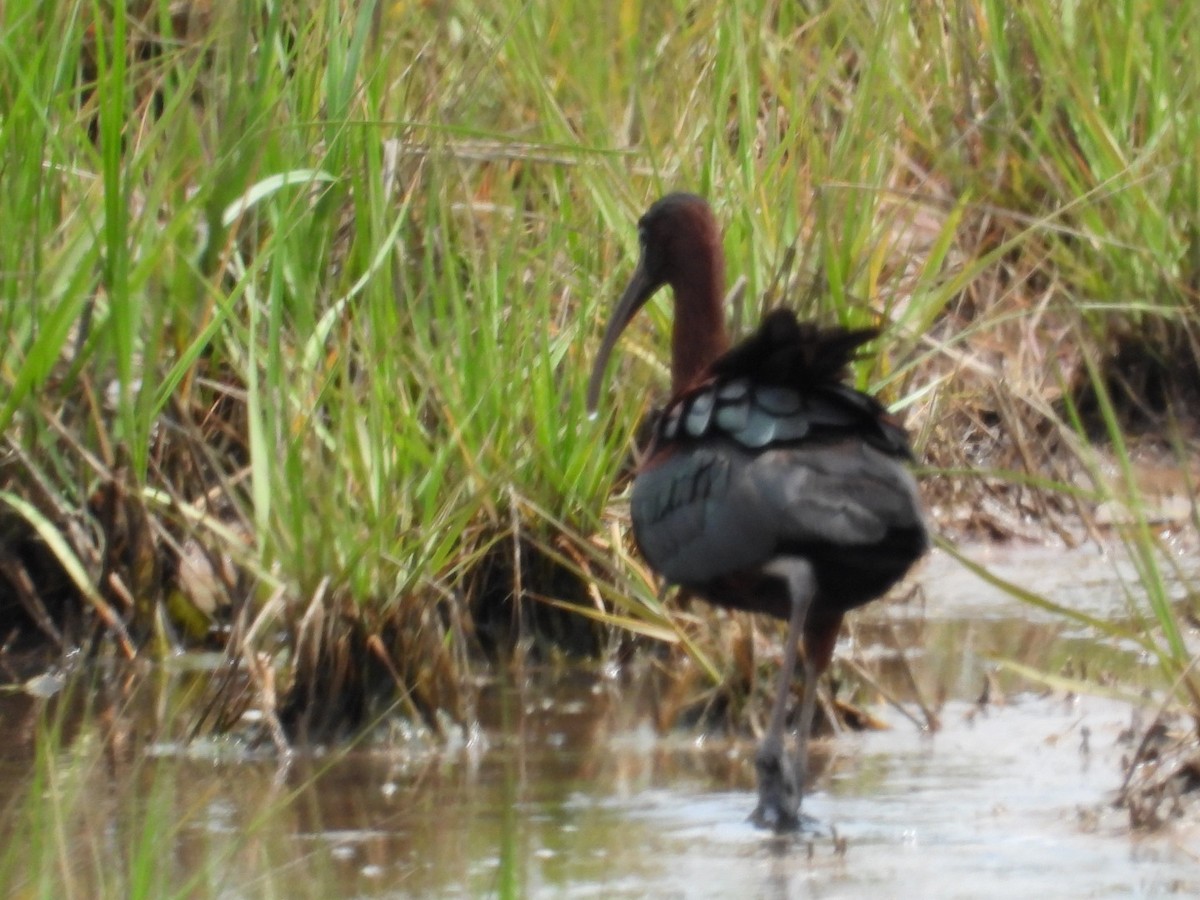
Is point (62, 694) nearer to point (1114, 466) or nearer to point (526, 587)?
point (526, 587)

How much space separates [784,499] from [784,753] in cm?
44

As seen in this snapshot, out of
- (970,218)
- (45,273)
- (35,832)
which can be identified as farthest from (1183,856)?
(970,218)

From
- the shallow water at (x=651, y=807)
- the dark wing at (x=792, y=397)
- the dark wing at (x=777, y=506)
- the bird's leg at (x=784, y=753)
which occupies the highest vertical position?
the dark wing at (x=792, y=397)

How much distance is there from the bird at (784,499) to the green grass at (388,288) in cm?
31

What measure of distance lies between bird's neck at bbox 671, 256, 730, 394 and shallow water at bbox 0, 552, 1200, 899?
2.29ft

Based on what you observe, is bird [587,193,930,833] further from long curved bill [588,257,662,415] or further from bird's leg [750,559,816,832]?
long curved bill [588,257,662,415]

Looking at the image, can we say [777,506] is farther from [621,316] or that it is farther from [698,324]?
[621,316]

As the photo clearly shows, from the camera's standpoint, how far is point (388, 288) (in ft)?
15.6

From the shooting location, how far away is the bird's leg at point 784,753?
3832 mm

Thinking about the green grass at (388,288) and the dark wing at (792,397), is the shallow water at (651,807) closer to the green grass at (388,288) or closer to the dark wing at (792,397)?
the green grass at (388,288)

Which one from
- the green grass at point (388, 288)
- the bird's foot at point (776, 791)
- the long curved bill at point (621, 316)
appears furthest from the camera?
the long curved bill at point (621, 316)

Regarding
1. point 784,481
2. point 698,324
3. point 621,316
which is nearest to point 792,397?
point 784,481

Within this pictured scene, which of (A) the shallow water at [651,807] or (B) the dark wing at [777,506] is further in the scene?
(B) the dark wing at [777,506]

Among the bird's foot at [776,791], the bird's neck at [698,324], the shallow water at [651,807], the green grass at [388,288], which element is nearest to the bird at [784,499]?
the bird's foot at [776,791]
